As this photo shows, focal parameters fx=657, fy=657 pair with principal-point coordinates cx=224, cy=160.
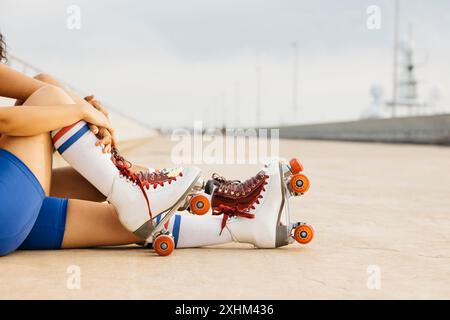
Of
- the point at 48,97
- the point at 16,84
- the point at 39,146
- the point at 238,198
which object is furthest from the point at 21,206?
the point at 238,198

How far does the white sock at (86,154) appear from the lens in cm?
280

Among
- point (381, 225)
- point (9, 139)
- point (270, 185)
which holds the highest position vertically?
point (9, 139)

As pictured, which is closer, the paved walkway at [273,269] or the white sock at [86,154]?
the paved walkway at [273,269]

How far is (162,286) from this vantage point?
228 cm

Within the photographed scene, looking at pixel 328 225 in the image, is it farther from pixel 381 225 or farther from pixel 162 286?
pixel 162 286

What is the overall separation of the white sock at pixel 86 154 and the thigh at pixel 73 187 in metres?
Result: 0.27

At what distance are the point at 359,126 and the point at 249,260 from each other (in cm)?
3124

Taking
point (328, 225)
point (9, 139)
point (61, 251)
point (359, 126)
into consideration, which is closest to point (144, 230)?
point (61, 251)

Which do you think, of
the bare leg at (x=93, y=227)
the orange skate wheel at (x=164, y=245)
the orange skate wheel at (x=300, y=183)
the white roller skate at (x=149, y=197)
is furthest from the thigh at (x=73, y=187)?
the orange skate wheel at (x=300, y=183)

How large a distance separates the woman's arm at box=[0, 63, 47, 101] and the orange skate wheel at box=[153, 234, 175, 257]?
85 cm

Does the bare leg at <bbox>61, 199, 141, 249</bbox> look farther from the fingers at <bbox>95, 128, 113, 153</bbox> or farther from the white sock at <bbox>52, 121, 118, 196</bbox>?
the fingers at <bbox>95, 128, 113, 153</bbox>

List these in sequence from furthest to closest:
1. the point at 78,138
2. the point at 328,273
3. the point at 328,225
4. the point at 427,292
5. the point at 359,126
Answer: the point at 359,126, the point at 328,225, the point at 78,138, the point at 328,273, the point at 427,292

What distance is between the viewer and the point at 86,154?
2.81 meters

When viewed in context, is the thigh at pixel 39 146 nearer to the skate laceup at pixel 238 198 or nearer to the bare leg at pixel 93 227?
the bare leg at pixel 93 227
